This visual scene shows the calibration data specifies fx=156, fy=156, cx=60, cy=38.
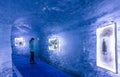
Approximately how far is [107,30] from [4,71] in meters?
2.61

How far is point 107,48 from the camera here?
3.99 m

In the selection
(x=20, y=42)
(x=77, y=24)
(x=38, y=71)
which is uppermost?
(x=77, y=24)

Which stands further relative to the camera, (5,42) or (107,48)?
(107,48)

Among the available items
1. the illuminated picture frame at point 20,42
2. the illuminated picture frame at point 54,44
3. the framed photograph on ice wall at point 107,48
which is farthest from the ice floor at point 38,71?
the illuminated picture frame at point 20,42

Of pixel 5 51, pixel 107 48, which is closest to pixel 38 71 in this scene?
pixel 107 48

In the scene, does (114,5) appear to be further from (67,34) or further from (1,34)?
(67,34)

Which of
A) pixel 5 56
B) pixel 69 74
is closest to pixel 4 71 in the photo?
pixel 5 56

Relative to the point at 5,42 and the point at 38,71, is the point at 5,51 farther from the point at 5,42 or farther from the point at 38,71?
the point at 38,71

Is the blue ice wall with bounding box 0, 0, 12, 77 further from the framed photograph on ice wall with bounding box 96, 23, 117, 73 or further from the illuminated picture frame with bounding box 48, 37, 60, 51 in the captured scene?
the illuminated picture frame with bounding box 48, 37, 60, 51

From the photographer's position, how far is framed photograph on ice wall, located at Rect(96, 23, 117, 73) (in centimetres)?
367

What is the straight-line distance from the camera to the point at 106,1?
161 inches

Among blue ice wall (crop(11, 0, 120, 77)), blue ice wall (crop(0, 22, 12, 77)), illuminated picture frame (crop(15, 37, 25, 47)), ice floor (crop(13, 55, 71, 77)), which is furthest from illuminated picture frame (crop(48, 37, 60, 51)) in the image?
blue ice wall (crop(0, 22, 12, 77))

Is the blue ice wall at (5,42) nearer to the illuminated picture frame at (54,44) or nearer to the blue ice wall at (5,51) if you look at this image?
the blue ice wall at (5,51)

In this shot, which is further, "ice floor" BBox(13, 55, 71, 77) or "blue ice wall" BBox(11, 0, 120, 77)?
"ice floor" BBox(13, 55, 71, 77)
